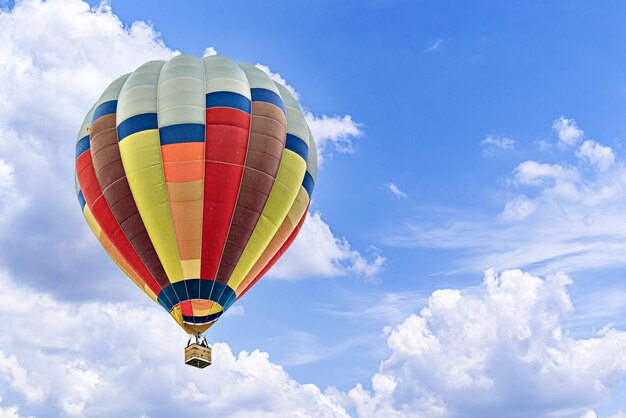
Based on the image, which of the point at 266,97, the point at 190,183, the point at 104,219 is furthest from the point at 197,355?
the point at 266,97

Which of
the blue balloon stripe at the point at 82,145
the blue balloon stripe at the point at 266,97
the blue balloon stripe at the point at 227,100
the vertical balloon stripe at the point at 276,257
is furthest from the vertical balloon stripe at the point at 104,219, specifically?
the blue balloon stripe at the point at 266,97

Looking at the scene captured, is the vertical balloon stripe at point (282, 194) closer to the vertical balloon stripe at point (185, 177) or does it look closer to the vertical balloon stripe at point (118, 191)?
the vertical balloon stripe at point (185, 177)

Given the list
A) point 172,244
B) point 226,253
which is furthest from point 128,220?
point 226,253

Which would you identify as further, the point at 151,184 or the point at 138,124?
the point at 138,124

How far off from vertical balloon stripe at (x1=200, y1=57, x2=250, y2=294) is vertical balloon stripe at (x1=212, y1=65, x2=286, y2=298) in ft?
1.02

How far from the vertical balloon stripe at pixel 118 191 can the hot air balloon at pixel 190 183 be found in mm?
49

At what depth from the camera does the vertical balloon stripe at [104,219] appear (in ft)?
132

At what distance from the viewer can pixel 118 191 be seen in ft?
130

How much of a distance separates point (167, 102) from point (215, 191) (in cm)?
500

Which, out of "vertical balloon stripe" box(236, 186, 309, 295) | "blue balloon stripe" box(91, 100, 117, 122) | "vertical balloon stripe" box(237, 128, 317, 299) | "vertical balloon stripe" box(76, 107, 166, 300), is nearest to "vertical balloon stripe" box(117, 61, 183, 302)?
"vertical balloon stripe" box(76, 107, 166, 300)

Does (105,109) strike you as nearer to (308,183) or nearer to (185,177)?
(185,177)

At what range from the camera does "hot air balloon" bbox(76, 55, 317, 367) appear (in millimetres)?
39094

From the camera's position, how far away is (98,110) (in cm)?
4175

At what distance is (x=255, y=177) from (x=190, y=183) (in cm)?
316
